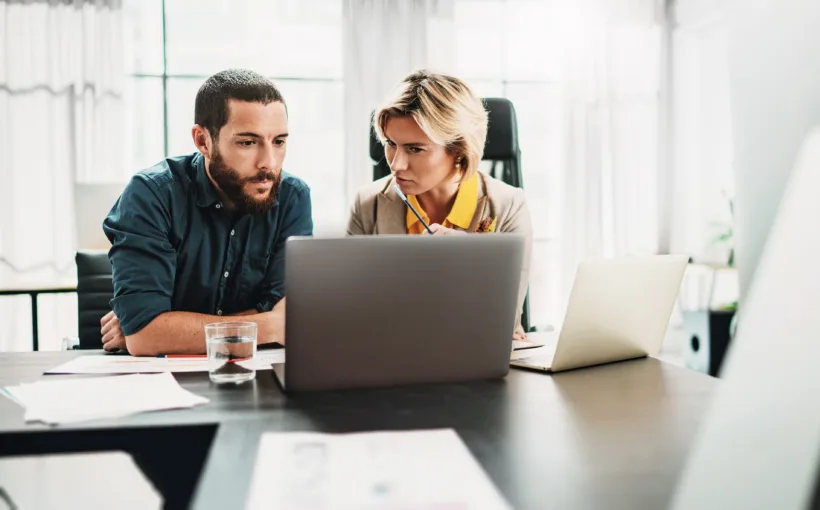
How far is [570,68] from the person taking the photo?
13.7 ft

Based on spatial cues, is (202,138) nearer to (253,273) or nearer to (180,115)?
(253,273)

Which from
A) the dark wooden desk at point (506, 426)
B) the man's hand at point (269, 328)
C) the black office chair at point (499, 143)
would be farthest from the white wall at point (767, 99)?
the black office chair at point (499, 143)

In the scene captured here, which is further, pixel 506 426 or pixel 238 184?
pixel 238 184

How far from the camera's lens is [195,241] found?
1573 mm

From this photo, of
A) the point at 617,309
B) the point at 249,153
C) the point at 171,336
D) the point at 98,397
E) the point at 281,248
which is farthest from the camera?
the point at 281,248

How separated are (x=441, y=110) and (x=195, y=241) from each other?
2.23 ft

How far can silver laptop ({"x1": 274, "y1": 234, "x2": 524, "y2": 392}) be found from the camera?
2.65 feet

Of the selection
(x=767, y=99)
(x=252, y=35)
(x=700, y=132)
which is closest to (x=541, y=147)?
(x=700, y=132)

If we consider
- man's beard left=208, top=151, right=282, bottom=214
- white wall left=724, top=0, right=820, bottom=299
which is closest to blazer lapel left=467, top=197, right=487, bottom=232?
man's beard left=208, top=151, right=282, bottom=214

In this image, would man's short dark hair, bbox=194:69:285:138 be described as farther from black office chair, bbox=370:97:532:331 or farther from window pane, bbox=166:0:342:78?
window pane, bbox=166:0:342:78

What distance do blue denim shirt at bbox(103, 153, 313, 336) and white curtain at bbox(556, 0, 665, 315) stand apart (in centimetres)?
278

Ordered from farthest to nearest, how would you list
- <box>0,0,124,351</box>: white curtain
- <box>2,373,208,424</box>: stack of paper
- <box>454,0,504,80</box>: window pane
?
<box>454,0,504,80</box>: window pane, <box>0,0,124,351</box>: white curtain, <box>2,373,208,424</box>: stack of paper

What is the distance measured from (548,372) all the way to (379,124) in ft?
3.15

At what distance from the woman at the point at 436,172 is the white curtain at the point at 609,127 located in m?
2.37
